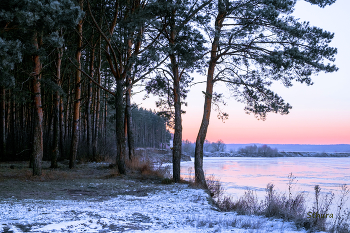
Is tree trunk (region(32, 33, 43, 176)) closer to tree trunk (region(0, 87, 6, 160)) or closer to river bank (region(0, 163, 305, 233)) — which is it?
river bank (region(0, 163, 305, 233))

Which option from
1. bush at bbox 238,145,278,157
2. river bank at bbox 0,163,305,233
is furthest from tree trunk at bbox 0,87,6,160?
bush at bbox 238,145,278,157

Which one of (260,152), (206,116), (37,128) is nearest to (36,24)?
(37,128)

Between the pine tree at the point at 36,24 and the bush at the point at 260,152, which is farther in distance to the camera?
the bush at the point at 260,152

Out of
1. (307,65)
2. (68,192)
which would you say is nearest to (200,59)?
(307,65)

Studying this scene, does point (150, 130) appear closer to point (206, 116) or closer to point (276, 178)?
point (276, 178)

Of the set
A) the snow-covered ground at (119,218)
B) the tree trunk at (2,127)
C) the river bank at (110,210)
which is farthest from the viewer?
the tree trunk at (2,127)

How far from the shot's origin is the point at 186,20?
1110 centimetres

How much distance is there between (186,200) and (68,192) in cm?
325

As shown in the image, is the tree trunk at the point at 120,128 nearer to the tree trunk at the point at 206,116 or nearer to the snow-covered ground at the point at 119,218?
the tree trunk at the point at 206,116

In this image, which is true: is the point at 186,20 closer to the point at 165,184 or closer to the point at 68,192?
the point at 165,184

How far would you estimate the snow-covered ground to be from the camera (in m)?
4.79

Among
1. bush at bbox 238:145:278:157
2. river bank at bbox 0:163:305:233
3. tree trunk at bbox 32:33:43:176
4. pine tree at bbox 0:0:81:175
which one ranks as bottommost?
bush at bbox 238:145:278:157

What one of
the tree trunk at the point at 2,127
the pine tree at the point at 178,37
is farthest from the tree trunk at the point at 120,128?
the tree trunk at the point at 2,127

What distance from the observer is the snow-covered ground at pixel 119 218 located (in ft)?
15.7
